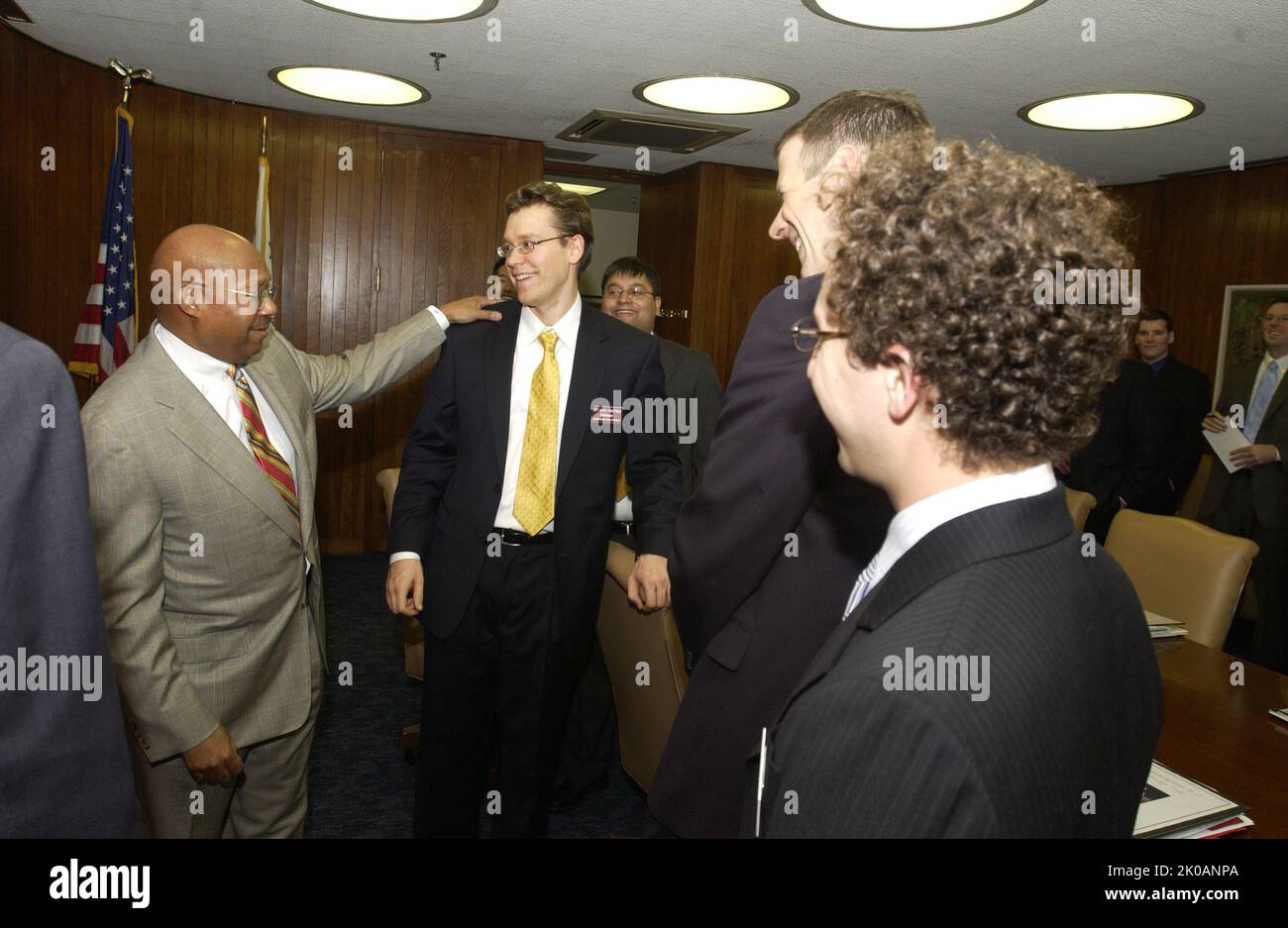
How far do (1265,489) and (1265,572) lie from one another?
445 mm

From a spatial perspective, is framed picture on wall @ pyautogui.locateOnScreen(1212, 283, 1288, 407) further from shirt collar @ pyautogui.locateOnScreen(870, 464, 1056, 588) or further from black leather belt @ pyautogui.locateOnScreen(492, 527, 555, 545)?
shirt collar @ pyautogui.locateOnScreen(870, 464, 1056, 588)

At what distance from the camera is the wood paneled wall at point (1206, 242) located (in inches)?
253

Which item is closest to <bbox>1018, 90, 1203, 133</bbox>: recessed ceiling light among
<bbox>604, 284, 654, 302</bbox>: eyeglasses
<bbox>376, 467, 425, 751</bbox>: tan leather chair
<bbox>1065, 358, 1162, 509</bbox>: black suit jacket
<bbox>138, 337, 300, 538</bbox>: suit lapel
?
<bbox>1065, 358, 1162, 509</bbox>: black suit jacket

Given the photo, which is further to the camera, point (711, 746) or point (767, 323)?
point (711, 746)

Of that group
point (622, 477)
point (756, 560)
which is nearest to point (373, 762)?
point (622, 477)

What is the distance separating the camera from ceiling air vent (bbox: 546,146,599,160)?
726 cm

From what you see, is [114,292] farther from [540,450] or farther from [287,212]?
[540,450]

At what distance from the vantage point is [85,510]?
0.95 meters

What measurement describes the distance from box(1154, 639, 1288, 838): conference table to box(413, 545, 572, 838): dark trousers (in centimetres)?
143

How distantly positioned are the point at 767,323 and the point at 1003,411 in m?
0.51

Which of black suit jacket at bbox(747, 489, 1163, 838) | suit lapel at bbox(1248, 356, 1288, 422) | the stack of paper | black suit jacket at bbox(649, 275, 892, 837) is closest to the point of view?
black suit jacket at bbox(747, 489, 1163, 838)

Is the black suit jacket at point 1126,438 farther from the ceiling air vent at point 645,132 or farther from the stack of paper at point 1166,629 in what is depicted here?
the stack of paper at point 1166,629
